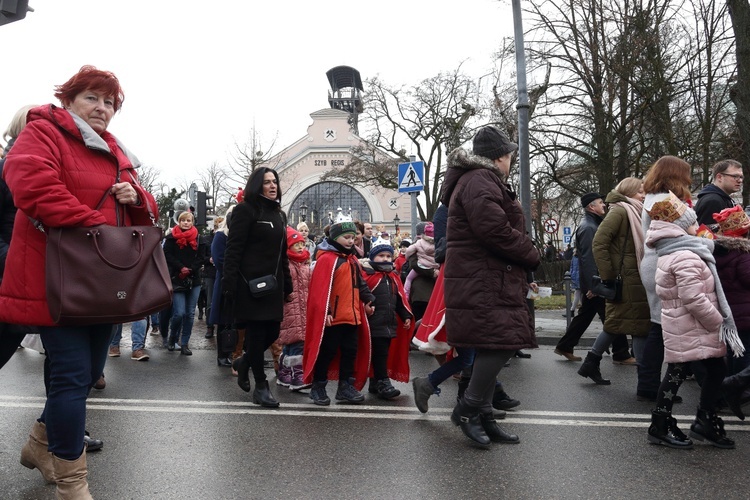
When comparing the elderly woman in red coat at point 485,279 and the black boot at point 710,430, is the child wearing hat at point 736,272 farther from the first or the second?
the elderly woman in red coat at point 485,279

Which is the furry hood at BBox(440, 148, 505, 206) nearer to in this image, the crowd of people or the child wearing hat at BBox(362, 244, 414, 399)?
the crowd of people

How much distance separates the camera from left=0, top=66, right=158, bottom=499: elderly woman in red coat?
9.74 ft

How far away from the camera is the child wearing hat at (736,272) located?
183 inches

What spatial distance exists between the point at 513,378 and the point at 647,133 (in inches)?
555

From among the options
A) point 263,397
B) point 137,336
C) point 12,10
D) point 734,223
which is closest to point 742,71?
point 734,223

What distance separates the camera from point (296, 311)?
682 cm

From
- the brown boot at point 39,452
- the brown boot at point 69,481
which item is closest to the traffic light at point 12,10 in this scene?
the brown boot at point 39,452

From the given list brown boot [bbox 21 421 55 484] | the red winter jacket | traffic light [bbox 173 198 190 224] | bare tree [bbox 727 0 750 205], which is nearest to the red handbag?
the red winter jacket

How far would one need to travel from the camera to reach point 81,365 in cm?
308

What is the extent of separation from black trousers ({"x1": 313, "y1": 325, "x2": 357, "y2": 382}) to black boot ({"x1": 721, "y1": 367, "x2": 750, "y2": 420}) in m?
2.75

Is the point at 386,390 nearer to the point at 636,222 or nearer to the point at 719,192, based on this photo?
the point at 636,222

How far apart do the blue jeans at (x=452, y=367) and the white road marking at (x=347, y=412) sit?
0.90 ft

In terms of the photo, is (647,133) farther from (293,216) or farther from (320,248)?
(293,216)

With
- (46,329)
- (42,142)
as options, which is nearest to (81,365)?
(46,329)
